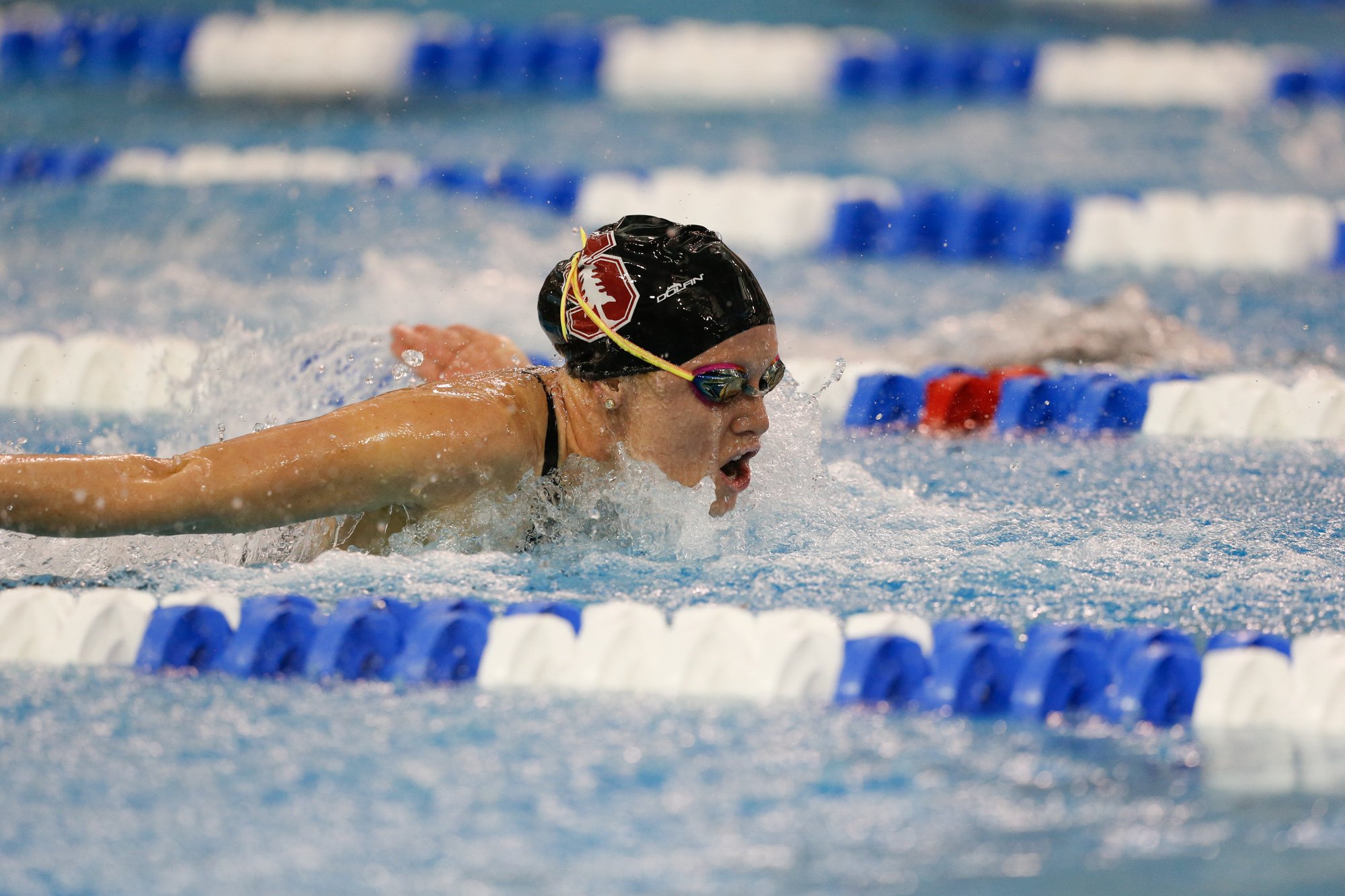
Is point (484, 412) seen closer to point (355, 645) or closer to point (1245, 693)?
point (355, 645)

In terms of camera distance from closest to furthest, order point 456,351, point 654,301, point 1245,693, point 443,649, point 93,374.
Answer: point 1245,693
point 443,649
point 654,301
point 456,351
point 93,374

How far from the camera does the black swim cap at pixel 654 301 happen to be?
2393 mm

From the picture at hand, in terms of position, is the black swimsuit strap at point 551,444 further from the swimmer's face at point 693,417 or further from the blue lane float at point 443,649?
the blue lane float at point 443,649

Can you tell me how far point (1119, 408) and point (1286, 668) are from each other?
1.72 m

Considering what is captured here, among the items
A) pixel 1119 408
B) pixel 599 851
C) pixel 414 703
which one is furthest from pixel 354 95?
pixel 599 851

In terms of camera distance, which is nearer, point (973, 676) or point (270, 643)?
point (973, 676)

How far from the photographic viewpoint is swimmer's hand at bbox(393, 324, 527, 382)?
118 inches

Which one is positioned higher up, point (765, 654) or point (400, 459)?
point (400, 459)

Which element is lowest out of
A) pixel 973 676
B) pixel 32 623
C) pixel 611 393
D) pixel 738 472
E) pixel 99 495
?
pixel 32 623

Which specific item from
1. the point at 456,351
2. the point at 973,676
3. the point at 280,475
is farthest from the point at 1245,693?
the point at 456,351

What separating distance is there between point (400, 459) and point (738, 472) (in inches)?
25.1

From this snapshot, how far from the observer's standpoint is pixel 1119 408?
3727mm

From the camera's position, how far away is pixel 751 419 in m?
2.46

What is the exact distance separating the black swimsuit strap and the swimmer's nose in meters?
0.29
